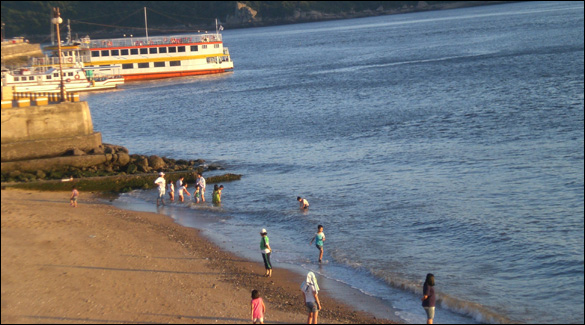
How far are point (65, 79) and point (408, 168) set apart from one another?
51486mm

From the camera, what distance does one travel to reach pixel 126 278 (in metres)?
17.2

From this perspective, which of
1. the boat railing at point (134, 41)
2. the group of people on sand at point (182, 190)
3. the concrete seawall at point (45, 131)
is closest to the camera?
the group of people on sand at point (182, 190)

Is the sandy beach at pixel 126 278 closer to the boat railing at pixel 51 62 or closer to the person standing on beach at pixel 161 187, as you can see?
the person standing on beach at pixel 161 187

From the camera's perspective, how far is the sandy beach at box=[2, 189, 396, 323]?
1464 centimetres

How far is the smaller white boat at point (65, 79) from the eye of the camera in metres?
66.6

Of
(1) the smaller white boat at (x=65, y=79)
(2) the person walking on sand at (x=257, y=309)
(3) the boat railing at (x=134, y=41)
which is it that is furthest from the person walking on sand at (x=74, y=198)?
(3) the boat railing at (x=134, y=41)

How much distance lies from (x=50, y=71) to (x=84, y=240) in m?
54.6

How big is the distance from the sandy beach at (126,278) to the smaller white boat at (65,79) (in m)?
43.9

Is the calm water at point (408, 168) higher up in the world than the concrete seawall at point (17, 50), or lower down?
lower down

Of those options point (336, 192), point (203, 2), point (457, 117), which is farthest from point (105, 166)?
point (203, 2)

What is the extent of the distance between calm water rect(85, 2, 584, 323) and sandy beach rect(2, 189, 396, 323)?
1.75 metres

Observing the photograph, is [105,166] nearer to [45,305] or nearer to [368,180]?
[368,180]

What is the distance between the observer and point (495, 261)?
64.1 feet

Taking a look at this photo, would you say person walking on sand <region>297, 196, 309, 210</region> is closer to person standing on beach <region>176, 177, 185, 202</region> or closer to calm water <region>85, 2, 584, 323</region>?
calm water <region>85, 2, 584, 323</region>
